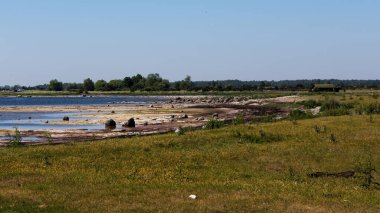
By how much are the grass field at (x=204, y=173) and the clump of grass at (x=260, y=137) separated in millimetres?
61

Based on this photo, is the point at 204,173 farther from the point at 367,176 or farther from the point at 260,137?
the point at 260,137

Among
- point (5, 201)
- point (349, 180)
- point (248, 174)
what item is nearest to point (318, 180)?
point (349, 180)

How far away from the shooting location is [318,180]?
2183 centimetres

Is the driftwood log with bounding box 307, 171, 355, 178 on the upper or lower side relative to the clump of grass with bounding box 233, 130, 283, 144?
lower

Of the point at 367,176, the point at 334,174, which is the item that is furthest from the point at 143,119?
the point at 367,176

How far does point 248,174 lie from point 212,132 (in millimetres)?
11529

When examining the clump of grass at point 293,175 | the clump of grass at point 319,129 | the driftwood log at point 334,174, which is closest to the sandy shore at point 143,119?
the clump of grass at point 319,129

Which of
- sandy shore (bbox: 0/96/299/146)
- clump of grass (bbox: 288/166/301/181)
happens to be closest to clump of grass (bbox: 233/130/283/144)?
clump of grass (bbox: 288/166/301/181)

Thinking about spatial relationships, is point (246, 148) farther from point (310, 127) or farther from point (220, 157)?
point (310, 127)

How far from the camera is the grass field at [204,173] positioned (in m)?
17.0

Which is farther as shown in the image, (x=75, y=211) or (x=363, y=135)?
(x=363, y=135)

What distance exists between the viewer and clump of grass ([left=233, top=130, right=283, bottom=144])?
31.7 meters

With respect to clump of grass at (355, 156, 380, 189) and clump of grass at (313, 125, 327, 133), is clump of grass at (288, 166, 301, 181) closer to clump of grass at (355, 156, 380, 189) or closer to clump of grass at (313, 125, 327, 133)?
clump of grass at (355, 156, 380, 189)

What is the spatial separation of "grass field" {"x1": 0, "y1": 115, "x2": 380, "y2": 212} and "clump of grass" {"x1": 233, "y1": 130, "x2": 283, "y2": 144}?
61 millimetres
